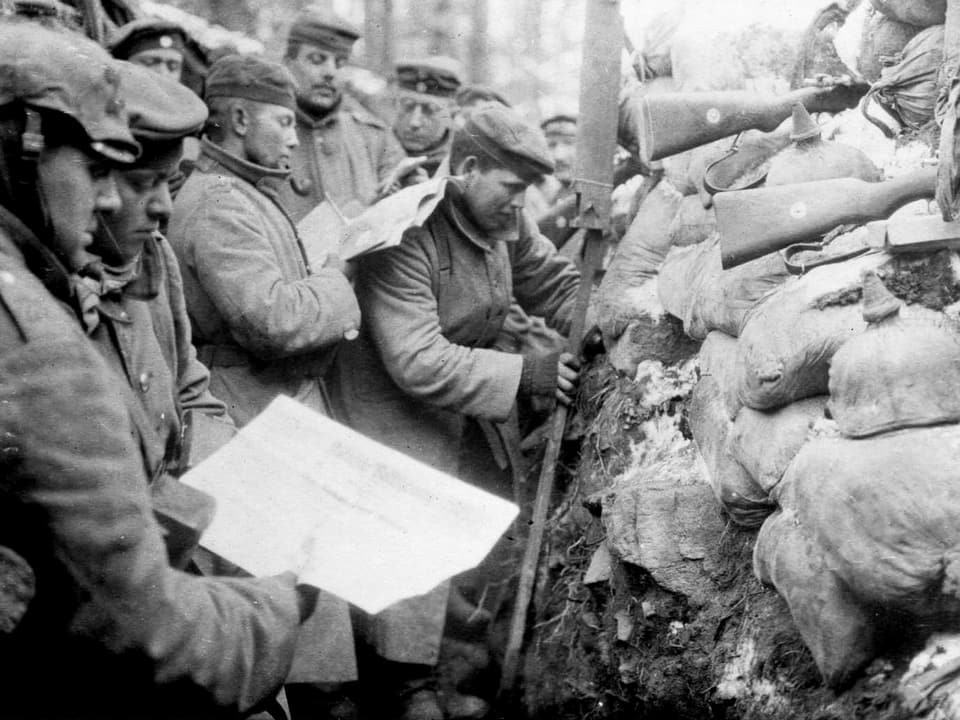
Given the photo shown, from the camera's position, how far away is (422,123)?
216 inches

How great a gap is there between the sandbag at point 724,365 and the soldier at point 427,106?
2173 millimetres

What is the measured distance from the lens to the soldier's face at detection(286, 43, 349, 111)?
4973 mm

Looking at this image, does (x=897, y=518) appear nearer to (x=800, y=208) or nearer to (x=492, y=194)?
(x=800, y=208)

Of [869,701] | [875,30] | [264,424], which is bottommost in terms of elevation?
[869,701]

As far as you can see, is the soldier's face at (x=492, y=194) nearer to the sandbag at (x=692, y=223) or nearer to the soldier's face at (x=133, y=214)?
the sandbag at (x=692, y=223)

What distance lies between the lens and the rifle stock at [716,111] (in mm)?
3590

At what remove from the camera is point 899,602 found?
2.38 m

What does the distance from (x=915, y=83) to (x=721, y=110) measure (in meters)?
0.58

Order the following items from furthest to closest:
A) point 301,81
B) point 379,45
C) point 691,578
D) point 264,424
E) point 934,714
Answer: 1. point 379,45
2. point 301,81
3. point 691,578
4. point 264,424
5. point 934,714

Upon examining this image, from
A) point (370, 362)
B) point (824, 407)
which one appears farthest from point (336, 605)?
point (824, 407)

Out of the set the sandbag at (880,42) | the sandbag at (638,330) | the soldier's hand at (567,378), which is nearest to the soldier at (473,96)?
the sandbag at (638,330)

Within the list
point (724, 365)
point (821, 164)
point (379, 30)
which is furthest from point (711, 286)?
point (379, 30)

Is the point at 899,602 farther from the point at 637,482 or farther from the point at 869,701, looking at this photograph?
the point at 637,482

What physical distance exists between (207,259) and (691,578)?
1.75 meters
